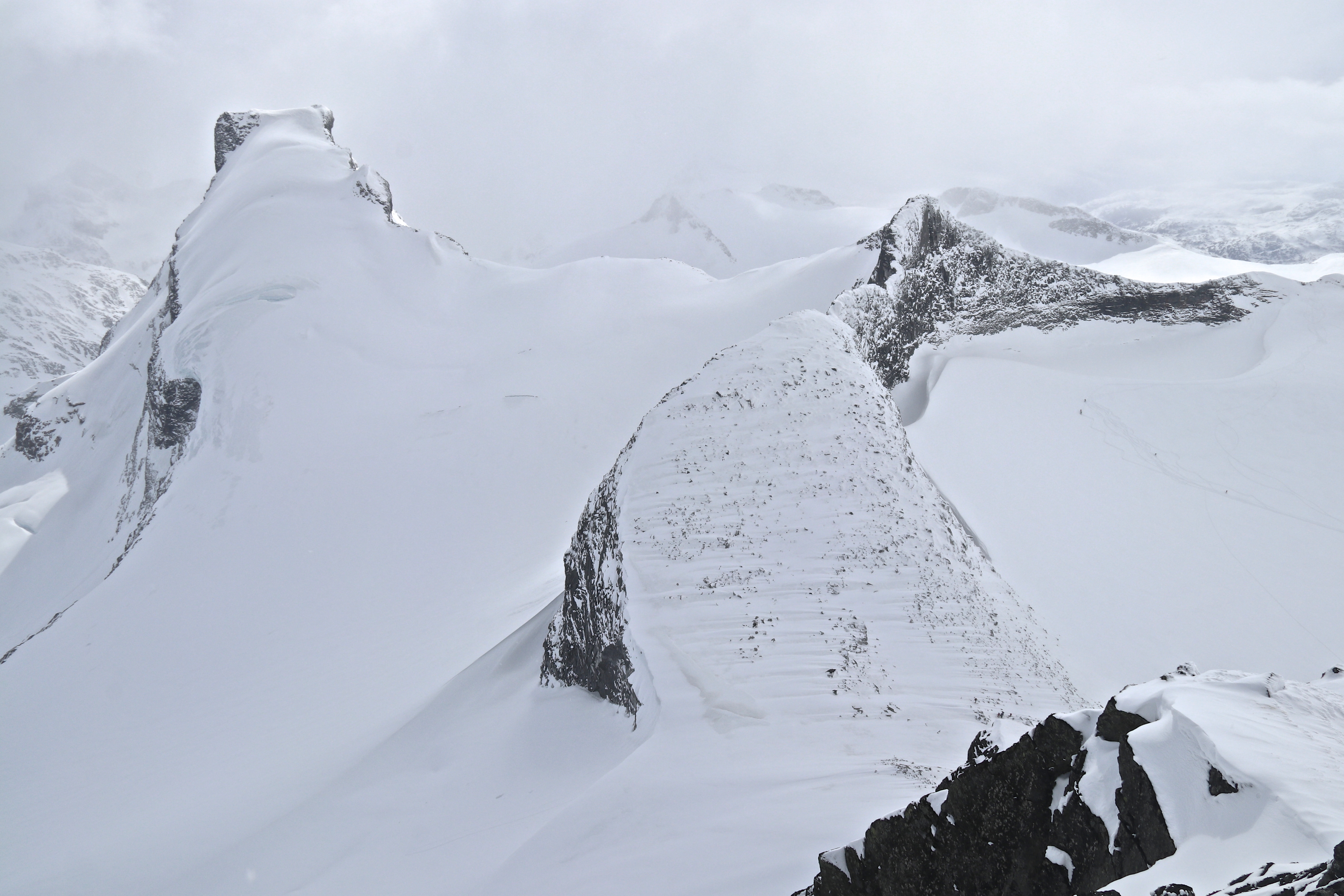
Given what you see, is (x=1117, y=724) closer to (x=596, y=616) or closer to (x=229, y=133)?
(x=596, y=616)

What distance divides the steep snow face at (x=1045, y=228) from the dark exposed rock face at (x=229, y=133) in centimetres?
9542

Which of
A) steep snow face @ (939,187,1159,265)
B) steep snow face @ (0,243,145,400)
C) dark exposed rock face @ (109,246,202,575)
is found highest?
steep snow face @ (0,243,145,400)

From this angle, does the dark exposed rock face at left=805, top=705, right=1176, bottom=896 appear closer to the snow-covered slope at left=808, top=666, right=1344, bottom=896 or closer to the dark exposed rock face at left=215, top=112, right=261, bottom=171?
the snow-covered slope at left=808, top=666, right=1344, bottom=896

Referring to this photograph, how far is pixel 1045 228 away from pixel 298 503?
5473 inches

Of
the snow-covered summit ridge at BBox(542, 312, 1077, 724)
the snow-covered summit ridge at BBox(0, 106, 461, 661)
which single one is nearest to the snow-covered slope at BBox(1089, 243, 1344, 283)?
the snow-covered summit ridge at BBox(542, 312, 1077, 724)

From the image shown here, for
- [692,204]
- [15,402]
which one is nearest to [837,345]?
[15,402]

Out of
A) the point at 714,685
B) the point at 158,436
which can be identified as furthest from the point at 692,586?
the point at 158,436

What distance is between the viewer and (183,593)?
22.5 meters

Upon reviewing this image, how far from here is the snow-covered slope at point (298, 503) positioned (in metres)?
16.2

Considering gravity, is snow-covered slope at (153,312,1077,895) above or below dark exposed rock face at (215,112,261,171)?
below

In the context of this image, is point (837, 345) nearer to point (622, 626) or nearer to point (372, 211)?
point (622, 626)

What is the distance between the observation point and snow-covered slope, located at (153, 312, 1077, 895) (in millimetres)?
7398

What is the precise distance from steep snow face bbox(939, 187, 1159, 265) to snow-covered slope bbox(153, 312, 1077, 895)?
109 m

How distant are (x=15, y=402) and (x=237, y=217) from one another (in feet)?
291
